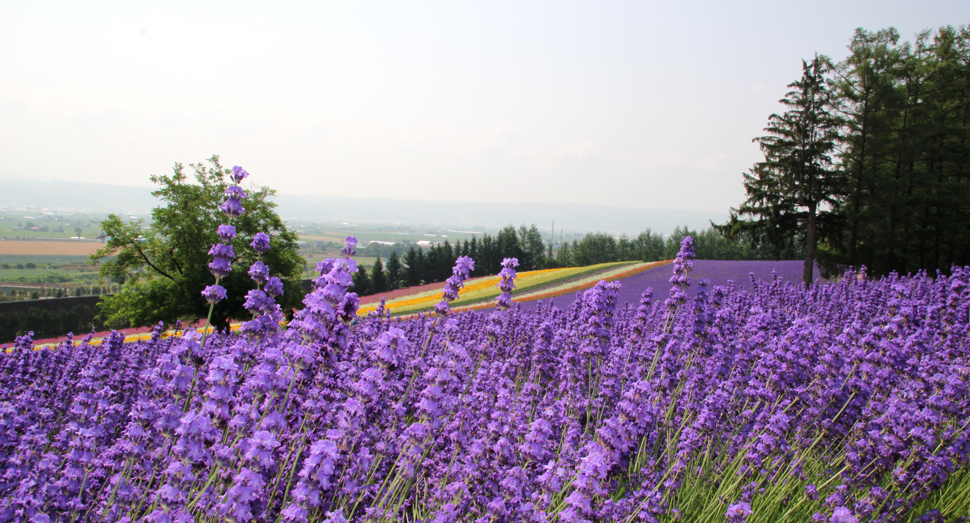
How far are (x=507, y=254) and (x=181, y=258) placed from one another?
5367cm

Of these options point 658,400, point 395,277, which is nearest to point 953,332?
point 658,400

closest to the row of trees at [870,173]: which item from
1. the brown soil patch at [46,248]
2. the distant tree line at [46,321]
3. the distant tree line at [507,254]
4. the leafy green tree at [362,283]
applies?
the distant tree line at [507,254]

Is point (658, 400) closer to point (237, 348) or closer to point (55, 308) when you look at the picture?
point (237, 348)

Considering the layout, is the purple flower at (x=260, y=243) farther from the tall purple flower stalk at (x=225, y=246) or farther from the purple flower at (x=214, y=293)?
the purple flower at (x=214, y=293)

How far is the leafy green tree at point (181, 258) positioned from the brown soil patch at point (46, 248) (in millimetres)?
117456

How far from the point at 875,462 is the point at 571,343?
2452 millimetres

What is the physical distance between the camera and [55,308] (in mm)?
43219

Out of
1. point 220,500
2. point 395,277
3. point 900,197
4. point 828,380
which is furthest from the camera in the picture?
point 395,277

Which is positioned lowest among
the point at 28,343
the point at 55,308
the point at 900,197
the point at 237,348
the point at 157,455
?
the point at 55,308

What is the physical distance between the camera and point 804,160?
2439 cm

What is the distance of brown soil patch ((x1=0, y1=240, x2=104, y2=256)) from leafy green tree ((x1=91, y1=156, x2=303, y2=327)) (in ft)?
385

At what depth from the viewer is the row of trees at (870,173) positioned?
24.4 m

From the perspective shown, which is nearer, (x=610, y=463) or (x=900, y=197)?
(x=610, y=463)

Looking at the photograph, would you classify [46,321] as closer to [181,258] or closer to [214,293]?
[181,258]
